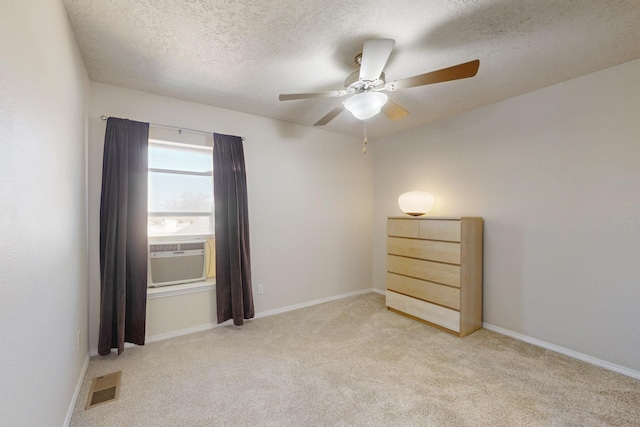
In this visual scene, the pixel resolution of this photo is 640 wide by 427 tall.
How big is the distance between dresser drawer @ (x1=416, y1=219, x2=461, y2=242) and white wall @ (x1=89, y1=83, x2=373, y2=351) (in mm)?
1252

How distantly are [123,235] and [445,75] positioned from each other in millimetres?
2766

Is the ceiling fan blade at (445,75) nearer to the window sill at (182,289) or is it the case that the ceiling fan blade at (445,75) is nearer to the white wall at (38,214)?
the white wall at (38,214)

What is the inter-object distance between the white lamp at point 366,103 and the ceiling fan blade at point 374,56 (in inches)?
4.7

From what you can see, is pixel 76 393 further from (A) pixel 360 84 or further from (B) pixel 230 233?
(A) pixel 360 84

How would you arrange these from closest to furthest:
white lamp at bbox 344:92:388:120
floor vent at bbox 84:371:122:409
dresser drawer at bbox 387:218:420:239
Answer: floor vent at bbox 84:371:122:409 < white lamp at bbox 344:92:388:120 < dresser drawer at bbox 387:218:420:239

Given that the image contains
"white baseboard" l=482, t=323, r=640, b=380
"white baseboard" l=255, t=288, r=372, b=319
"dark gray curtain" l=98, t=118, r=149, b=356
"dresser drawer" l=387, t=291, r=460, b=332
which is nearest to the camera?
"white baseboard" l=482, t=323, r=640, b=380

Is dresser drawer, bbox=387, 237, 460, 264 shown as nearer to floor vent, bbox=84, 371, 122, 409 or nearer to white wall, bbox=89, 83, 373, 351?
white wall, bbox=89, 83, 373, 351

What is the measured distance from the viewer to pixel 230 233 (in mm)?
2986

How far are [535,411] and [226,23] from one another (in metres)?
3.08

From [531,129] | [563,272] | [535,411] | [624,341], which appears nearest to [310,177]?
[531,129]

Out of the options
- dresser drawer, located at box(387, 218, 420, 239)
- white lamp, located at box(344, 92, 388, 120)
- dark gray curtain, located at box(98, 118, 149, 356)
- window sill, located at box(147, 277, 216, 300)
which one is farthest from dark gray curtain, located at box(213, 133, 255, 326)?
dresser drawer, located at box(387, 218, 420, 239)

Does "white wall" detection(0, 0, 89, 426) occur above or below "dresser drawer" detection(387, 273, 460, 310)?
above

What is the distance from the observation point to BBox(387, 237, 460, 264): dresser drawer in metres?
2.86

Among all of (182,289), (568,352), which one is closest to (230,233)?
(182,289)
